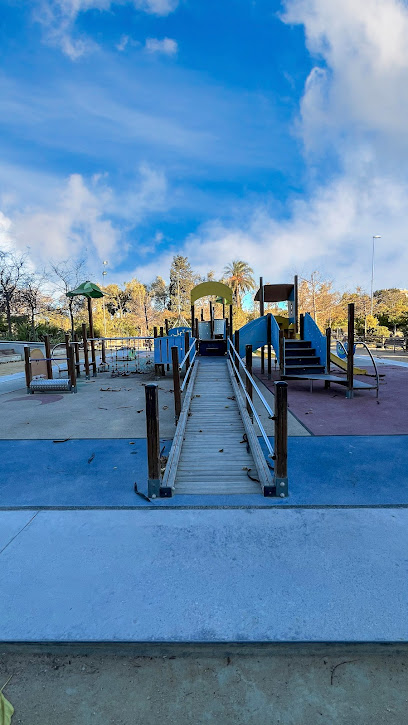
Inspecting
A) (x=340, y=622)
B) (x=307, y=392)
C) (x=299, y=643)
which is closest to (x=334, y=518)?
(x=340, y=622)

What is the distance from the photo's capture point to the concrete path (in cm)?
224

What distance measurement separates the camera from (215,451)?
5078 millimetres

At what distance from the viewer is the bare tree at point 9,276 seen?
26156 millimetres

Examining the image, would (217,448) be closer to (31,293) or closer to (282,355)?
(282,355)

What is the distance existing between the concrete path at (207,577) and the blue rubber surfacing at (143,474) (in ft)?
0.82

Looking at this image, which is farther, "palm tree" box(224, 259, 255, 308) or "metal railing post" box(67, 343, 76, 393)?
"palm tree" box(224, 259, 255, 308)

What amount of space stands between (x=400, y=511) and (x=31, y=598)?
338cm

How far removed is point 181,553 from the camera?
3.00 metres

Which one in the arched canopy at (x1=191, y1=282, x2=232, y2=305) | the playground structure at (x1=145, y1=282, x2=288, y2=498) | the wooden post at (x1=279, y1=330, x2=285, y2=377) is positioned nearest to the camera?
the playground structure at (x1=145, y1=282, x2=288, y2=498)

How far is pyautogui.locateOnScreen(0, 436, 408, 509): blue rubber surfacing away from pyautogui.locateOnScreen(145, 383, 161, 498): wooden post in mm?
174

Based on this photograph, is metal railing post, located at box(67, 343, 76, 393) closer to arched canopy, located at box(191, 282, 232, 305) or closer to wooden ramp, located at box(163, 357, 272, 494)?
wooden ramp, located at box(163, 357, 272, 494)

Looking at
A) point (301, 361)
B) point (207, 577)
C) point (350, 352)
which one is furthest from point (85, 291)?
point (207, 577)

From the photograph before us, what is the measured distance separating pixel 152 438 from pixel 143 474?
1.00m

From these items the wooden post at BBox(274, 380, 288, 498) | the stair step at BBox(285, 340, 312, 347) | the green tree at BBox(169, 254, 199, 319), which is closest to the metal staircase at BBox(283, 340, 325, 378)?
the stair step at BBox(285, 340, 312, 347)
